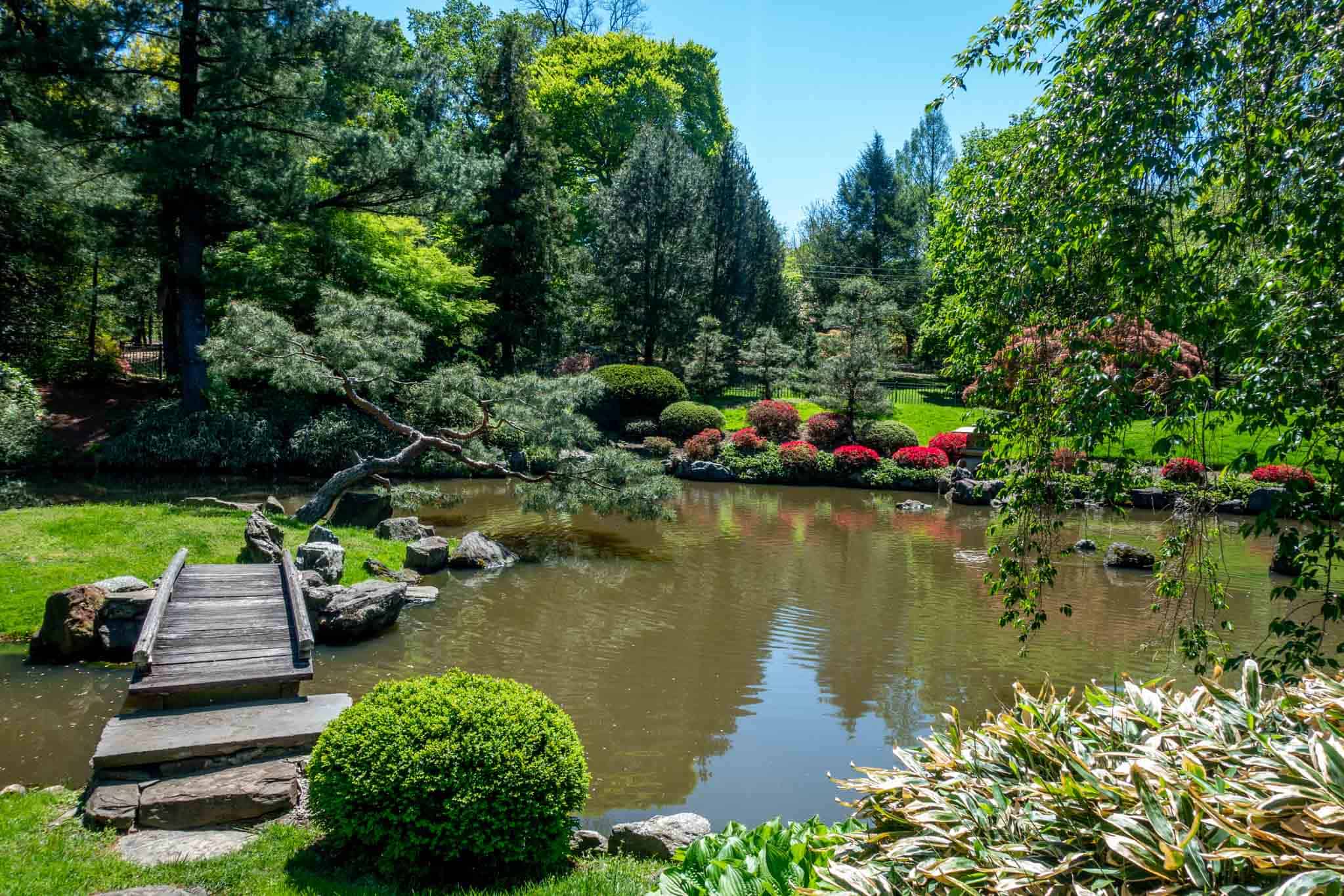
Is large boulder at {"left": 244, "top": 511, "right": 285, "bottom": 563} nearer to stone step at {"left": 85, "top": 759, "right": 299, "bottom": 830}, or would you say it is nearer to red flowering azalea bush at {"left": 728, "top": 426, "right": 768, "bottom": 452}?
stone step at {"left": 85, "top": 759, "right": 299, "bottom": 830}

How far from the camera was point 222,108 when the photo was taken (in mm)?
16609

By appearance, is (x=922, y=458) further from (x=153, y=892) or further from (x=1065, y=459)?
(x=153, y=892)

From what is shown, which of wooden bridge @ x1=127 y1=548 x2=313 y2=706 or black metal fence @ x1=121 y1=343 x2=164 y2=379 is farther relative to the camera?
black metal fence @ x1=121 y1=343 x2=164 y2=379

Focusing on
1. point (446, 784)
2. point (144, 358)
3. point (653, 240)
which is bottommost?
point (446, 784)

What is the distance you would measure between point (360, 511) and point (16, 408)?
16.2ft

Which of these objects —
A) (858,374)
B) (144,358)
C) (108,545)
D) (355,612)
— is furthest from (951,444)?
(144,358)

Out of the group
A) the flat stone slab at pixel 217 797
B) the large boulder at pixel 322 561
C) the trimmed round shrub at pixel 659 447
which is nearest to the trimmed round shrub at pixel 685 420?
the trimmed round shrub at pixel 659 447

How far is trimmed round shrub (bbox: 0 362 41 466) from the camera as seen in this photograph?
1055 centimetres

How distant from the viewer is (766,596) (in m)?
11.5

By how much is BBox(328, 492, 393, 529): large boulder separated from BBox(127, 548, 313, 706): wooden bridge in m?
5.30

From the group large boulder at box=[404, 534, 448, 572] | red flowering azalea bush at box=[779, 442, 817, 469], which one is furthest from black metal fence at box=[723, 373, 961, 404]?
large boulder at box=[404, 534, 448, 572]

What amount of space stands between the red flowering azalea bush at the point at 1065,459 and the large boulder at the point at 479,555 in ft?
30.5

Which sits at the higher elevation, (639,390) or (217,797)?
(639,390)

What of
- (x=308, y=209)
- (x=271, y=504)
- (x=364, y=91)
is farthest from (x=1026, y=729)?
(x=364, y=91)
